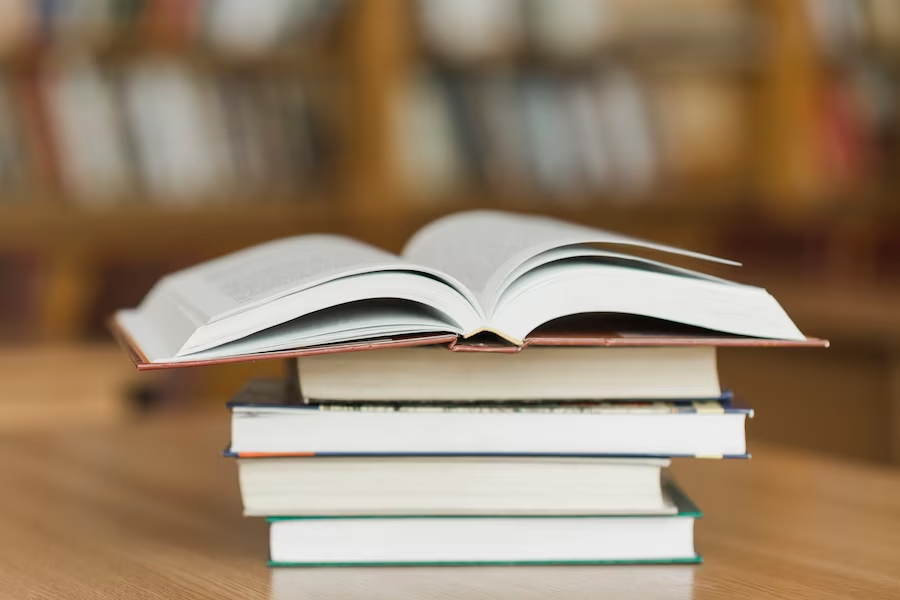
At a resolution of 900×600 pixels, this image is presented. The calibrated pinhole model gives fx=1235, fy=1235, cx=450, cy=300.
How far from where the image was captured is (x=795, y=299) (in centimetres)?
251

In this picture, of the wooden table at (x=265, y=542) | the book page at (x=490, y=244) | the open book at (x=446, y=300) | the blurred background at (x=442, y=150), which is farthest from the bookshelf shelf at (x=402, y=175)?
the open book at (x=446, y=300)

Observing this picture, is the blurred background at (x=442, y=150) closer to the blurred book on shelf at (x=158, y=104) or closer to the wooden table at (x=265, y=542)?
the blurred book on shelf at (x=158, y=104)

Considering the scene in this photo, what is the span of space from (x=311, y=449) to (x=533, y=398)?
135 mm

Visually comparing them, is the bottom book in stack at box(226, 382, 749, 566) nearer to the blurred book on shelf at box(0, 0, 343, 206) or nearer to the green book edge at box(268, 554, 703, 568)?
the green book edge at box(268, 554, 703, 568)

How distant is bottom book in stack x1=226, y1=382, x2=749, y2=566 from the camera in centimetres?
73

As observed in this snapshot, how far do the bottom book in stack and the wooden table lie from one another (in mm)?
16

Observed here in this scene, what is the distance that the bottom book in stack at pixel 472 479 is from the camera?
727mm

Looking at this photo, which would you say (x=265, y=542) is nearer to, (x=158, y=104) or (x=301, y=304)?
(x=301, y=304)

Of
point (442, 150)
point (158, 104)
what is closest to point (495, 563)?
point (158, 104)

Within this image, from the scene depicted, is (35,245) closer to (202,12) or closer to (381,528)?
(202,12)

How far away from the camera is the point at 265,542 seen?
0.82 m

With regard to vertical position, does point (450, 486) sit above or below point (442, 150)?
below

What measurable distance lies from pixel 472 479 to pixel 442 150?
2.40m

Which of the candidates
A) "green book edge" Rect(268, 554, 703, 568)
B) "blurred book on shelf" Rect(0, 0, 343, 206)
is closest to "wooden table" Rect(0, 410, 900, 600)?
"green book edge" Rect(268, 554, 703, 568)
